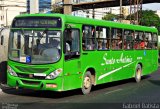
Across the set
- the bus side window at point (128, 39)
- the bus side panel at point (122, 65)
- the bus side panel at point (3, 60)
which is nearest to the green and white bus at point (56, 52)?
the bus side panel at point (122, 65)

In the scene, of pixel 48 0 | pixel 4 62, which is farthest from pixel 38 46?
pixel 48 0

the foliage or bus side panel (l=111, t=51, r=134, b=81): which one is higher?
the foliage

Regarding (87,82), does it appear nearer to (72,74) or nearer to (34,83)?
(72,74)

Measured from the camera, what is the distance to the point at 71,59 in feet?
42.1

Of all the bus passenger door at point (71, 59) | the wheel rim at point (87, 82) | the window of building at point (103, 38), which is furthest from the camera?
the window of building at point (103, 38)

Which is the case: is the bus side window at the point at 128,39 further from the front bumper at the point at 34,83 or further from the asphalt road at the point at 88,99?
the front bumper at the point at 34,83

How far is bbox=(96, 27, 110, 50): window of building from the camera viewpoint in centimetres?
1479

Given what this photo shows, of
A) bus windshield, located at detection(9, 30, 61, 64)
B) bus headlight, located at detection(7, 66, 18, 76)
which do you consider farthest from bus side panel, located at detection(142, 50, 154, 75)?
bus headlight, located at detection(7, 66, 18, 76)

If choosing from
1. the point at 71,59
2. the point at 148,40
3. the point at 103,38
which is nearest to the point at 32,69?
the point at 71,59

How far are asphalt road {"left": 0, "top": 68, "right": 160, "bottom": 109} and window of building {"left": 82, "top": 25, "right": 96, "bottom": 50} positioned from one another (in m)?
1.69

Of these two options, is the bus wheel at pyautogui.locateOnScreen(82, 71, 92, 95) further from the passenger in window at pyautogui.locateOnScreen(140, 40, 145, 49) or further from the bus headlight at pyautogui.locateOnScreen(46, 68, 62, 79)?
the passenger in window at pyautogui.locateOnScreen(140, 40, 145, 49)

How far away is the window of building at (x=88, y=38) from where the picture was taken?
13.7 meters

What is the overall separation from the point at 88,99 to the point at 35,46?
93.5 inches

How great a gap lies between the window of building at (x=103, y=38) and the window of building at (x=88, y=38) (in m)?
0.38
